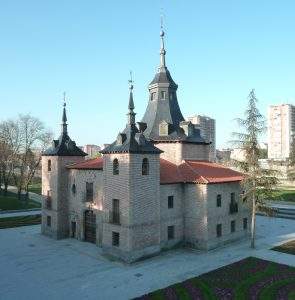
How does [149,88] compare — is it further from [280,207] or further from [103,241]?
[280,207]

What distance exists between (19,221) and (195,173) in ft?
81.7

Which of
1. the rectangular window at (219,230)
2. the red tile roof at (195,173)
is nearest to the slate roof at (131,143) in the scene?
the red tile roof at (195,173)

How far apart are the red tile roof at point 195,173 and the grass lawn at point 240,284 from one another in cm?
801

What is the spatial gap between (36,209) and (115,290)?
35.5m

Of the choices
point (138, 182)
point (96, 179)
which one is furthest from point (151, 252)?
point (96, 179)

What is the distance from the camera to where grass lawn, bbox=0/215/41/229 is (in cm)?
4208

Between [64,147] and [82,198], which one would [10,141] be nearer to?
[64,147]

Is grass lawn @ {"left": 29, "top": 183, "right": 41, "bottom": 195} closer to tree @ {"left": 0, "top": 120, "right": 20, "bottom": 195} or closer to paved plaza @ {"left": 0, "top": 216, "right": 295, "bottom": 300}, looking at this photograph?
tree @ {"left": 0, "top": 120, "right": 20, "bottom": 195}

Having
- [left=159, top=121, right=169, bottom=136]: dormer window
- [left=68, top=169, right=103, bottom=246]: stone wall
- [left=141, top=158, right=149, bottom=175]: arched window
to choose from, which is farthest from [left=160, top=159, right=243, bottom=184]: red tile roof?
[left=68, top=169, right=103, bottom=246]: stone wall

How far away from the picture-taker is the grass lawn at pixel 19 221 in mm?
42084

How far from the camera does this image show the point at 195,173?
32.2 m

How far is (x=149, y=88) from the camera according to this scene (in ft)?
128

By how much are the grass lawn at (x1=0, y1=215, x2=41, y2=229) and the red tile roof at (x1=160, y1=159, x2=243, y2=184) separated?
1975cm

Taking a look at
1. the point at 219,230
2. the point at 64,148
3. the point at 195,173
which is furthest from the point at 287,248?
the point at 64,148
